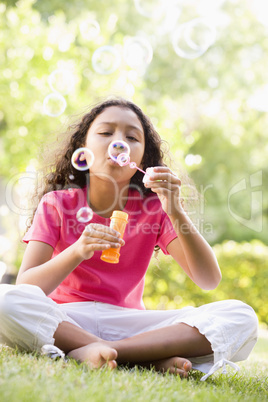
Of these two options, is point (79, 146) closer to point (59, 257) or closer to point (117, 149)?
point (117, 149)

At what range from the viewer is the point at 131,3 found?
11.3 metres

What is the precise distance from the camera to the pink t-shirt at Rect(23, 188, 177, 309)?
203cm

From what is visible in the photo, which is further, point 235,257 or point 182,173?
point 235,257

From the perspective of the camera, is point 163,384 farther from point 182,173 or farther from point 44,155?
point 44,155

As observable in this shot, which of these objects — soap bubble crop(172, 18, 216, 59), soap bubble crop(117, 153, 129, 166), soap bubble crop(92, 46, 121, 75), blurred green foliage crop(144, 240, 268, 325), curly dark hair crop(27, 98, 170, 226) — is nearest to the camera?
soap bubble crop(117, 153, 129, 166)

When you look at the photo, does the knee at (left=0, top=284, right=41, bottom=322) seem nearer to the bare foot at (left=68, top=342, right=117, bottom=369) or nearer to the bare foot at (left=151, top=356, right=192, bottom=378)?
→ the bare foot at (left=68, top=342, right=117, bottom=369)

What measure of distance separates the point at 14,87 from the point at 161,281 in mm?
3043

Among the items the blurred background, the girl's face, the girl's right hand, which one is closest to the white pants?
the girl's right hand

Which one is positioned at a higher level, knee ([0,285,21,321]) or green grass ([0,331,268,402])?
knee ([0,285,21,321])

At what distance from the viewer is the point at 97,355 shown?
1504 millimetres

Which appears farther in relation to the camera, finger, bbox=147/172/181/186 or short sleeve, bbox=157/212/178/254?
short sleeve, bbox=157/212/178/254

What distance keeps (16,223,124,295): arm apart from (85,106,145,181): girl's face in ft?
1.36

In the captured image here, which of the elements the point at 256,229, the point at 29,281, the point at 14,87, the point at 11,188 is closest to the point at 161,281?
the point at 11,188

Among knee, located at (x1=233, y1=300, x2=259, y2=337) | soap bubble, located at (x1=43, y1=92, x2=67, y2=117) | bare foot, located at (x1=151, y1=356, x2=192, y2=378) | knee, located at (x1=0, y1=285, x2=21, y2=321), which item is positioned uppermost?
soap bubble, located at (x1=43, y1=92, x2=67, y2=117)
